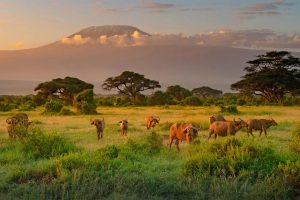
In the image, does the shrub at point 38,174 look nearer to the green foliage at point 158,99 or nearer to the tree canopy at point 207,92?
the green foliage at point 158,99

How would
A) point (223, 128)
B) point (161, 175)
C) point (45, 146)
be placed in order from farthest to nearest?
→ point (223, 128) < point (45, 146) < point (161, 175)

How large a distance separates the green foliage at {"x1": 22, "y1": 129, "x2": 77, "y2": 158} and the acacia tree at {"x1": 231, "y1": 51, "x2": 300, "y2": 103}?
43.2 m

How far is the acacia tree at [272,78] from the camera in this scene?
5531 centimetres

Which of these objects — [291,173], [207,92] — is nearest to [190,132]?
[291,173]

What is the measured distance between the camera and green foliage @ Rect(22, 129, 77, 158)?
14148mm

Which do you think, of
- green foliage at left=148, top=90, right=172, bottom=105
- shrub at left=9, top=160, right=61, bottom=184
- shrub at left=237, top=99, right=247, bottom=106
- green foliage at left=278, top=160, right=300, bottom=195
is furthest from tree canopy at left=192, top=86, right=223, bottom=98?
green foliage at left=278, top=160, right=300, bottom=195

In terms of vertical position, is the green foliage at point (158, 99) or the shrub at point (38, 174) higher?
the green foliage at point (158, 99)

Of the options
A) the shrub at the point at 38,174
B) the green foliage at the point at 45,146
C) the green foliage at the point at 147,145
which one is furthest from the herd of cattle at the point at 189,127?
the shrub at the point at 38,174

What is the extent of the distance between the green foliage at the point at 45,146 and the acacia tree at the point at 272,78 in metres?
Result: 43.2

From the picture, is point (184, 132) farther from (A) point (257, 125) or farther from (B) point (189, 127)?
(A) point (257, 125)

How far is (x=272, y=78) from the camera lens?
183ft

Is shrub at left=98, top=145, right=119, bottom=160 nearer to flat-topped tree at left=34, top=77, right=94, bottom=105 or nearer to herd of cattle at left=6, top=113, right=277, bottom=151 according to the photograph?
herd of cattle at left=6, top=113, right=277, bottom=151

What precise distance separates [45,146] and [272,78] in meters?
44.3

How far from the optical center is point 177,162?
12906mm
